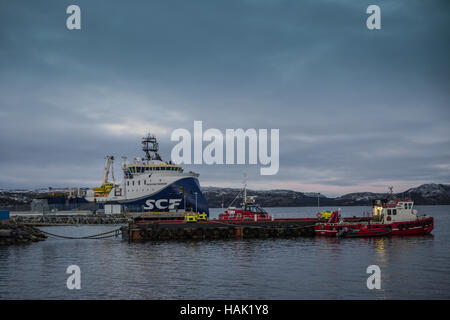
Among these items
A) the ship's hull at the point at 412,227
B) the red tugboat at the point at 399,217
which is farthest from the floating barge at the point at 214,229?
the ship's hull at the point at 412,227

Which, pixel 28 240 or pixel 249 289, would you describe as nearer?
pixel 249 289

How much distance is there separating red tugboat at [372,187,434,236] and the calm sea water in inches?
229

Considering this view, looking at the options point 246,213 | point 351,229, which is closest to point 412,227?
point 351,229

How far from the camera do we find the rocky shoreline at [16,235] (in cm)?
4848

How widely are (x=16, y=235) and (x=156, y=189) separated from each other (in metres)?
23.0

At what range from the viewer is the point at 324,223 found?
5356 centimetres

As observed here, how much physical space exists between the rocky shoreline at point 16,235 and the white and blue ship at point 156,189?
1830 centimetres

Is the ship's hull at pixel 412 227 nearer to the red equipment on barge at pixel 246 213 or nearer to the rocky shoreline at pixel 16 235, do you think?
the red equipment on barge at pixel 246 213
